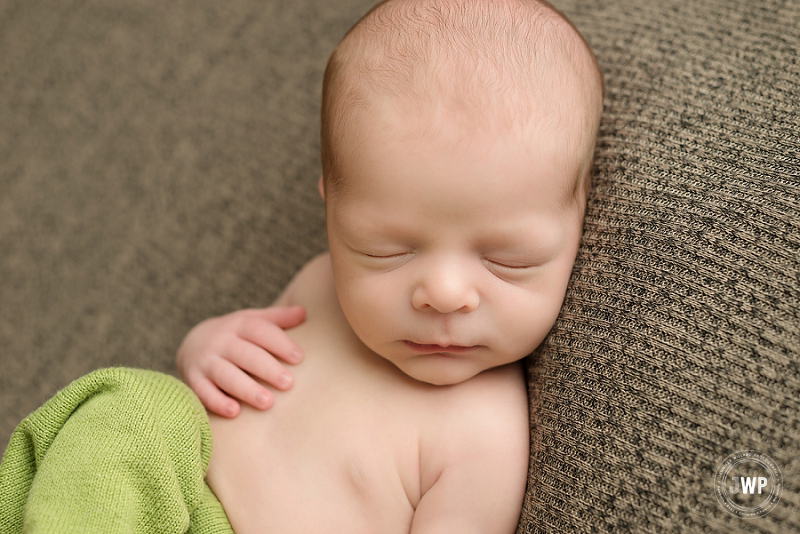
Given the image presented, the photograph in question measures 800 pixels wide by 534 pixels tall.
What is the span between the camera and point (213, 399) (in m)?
1.06

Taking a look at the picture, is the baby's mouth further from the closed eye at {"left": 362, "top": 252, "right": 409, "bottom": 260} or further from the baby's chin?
the closed eye at {"left": 362, "top": 252, "right": 409, "bottom": 260}

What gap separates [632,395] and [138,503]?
0.66m

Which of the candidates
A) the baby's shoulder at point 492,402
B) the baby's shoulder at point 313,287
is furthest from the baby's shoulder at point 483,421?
the baby's shoulder at point 313,287

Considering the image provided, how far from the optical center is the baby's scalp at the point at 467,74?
84cm

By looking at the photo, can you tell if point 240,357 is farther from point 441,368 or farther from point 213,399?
point 441,368

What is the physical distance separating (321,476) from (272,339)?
25 cm

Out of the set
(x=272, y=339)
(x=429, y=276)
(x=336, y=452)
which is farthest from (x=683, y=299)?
(x=272, y=339)

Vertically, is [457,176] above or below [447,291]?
above

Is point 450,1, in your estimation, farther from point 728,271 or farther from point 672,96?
point 728,271

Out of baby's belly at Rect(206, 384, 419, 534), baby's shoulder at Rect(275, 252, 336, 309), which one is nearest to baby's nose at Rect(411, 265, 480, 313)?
baby's belly at Rect(206, 384, 419, 534)

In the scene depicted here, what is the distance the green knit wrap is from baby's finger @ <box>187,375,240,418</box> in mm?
58

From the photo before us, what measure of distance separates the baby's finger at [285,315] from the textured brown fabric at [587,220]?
0.24 metres

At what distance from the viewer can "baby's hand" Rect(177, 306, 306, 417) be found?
106 cm

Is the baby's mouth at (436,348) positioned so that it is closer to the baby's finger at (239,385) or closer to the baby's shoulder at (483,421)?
the baby's shoulder at (483,421)
